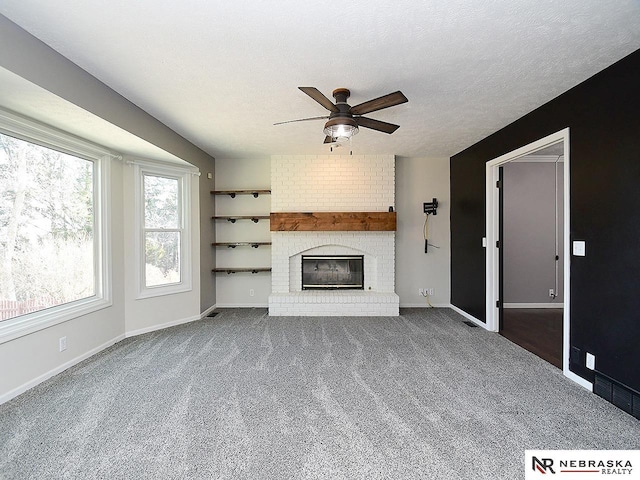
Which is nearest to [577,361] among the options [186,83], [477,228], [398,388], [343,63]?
[398,388]

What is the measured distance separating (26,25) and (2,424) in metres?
2.56

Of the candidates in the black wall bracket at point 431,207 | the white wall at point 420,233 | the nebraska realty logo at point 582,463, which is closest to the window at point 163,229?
the white wall at point 420,233

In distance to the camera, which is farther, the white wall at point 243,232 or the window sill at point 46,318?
the white wall at point 243,232

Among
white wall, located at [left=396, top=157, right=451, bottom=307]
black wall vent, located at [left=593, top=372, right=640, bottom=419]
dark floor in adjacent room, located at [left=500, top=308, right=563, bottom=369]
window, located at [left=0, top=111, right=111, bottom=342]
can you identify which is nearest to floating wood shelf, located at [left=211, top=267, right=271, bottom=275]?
window, located at [left=0, top=111, right=111, bottom=342]

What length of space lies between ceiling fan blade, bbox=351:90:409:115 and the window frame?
9.36 ft

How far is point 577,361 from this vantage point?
248 centimetres

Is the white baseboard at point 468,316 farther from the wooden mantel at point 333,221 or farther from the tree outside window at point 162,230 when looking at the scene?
the tree outside window at point 162,230

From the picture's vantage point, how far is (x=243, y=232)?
4973 mm

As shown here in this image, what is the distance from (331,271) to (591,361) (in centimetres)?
331

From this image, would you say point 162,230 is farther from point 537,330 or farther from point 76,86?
point 537,330

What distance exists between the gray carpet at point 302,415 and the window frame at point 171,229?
864mm

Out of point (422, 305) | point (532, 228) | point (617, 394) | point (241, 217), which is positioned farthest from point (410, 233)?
point (617, 394)

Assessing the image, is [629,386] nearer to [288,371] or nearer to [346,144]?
[288,371]

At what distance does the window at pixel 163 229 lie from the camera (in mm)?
3762
